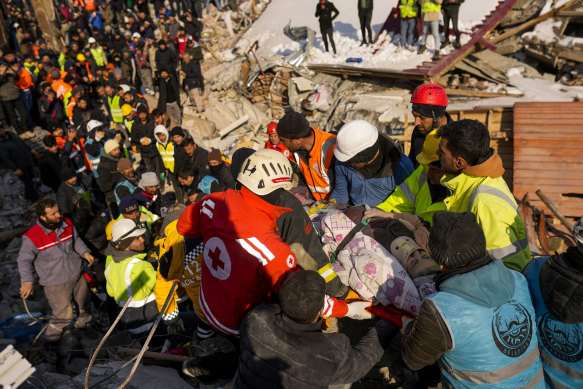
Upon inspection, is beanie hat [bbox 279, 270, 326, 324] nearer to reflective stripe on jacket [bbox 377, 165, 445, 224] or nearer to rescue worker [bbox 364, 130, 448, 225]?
rescue worker [bbox 364, 130, 448, 225]

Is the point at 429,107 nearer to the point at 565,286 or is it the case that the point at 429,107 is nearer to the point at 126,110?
the point at 565,286

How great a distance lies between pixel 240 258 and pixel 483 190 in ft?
6.07

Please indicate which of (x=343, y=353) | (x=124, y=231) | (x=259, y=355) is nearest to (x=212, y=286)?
(x=259, y=355)

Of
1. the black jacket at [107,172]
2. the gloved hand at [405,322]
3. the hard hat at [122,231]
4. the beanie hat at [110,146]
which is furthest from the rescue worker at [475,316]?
the black jacket at [107,172]

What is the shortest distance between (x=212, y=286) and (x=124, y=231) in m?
2.13

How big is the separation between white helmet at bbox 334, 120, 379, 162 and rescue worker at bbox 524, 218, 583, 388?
6.03ft

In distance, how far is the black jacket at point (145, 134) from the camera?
912cm

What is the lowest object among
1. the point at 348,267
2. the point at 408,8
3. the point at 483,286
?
the point at 348,267

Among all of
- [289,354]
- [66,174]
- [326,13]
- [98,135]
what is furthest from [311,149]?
[326,13]

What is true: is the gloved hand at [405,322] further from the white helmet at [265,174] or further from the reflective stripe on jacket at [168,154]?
the reflective stripe on jacket at [168,154]

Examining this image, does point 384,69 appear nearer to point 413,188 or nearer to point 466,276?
point 413,188

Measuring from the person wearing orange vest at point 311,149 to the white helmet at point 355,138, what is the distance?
59 cm

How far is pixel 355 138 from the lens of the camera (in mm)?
3748

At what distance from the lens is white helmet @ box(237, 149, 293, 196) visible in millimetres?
2787
